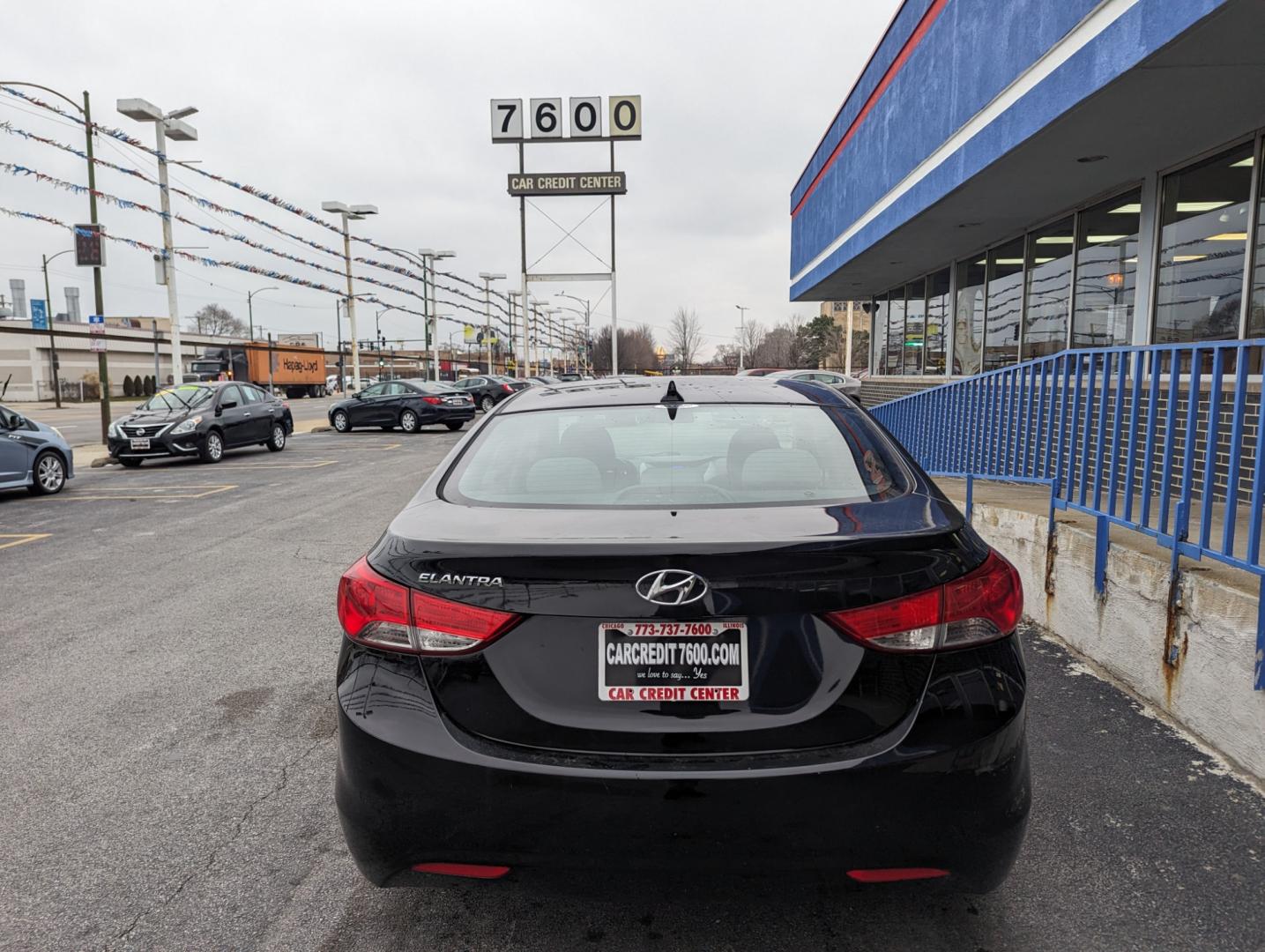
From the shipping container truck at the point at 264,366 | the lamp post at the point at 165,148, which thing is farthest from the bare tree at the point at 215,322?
the lamp post at the point at 165,148

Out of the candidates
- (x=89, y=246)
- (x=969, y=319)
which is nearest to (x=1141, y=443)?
(x=969, y=319)

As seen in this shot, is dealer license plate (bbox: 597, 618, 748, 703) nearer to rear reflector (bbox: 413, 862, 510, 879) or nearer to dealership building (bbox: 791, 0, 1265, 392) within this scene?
rear reflector (bbox: 413, 862, 510, 879)

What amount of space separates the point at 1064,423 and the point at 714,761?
4044 millimetres

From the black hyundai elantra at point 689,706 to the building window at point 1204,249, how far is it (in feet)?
25.4

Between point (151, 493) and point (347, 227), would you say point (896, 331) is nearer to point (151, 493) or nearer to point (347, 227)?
point (151, 493)

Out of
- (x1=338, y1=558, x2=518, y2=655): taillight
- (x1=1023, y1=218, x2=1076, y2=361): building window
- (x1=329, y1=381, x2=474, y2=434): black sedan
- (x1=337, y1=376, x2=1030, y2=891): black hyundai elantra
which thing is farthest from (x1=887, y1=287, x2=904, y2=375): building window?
(x1=338, y1=558, x2=518, y2=655): taillight

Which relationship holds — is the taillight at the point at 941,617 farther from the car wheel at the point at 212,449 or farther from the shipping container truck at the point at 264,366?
the shipping container truck at the point at 264,366

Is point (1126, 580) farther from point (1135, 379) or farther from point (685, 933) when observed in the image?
point (685, 933)

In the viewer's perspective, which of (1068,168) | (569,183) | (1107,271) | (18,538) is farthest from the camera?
(569,183)

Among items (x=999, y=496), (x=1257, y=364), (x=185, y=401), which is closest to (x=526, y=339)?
(x=185, y=401)

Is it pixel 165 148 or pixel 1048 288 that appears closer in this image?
pixel 1048 288

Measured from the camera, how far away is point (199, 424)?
1725 cm

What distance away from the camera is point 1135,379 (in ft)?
13.4

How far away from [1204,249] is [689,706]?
8.97 m
